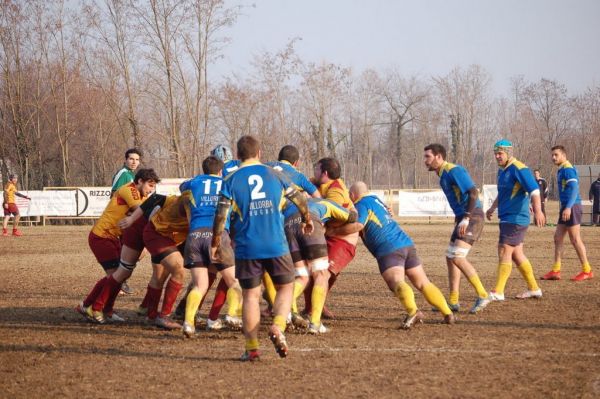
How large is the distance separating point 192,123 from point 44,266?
2760 centimetres

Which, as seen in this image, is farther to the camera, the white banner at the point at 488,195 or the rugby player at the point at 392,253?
the white banner at the point at 488,195

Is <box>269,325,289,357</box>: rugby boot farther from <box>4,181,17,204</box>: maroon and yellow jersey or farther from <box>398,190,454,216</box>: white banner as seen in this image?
<box>398,190,454,216</box>: white banner

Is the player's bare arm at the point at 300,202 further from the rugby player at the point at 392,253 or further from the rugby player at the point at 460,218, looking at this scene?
the rugby player at the point at 460,218

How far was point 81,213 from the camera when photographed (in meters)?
34.8

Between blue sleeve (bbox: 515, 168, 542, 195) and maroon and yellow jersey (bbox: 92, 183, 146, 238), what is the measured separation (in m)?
5.31

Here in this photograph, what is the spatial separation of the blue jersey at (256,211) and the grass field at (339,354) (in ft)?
3.52

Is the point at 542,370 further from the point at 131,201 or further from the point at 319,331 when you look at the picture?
the point at 131,201

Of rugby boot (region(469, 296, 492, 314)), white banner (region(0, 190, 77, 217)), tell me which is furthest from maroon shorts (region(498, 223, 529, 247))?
white banner (region(0, 190, 77, 217))

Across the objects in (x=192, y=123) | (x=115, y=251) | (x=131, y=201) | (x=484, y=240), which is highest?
(x=192, y=123)

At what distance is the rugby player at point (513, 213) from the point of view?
1051 cm

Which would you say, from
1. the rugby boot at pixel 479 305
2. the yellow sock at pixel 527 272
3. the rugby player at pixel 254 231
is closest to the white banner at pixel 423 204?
the yellow sock at pixel 527 272

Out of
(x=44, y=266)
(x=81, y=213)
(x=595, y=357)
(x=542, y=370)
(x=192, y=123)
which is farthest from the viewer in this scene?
(x=192, y=123)

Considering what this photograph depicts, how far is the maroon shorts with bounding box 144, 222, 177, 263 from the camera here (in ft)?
29.0

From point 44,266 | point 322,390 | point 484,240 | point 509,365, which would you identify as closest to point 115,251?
point 322,390
